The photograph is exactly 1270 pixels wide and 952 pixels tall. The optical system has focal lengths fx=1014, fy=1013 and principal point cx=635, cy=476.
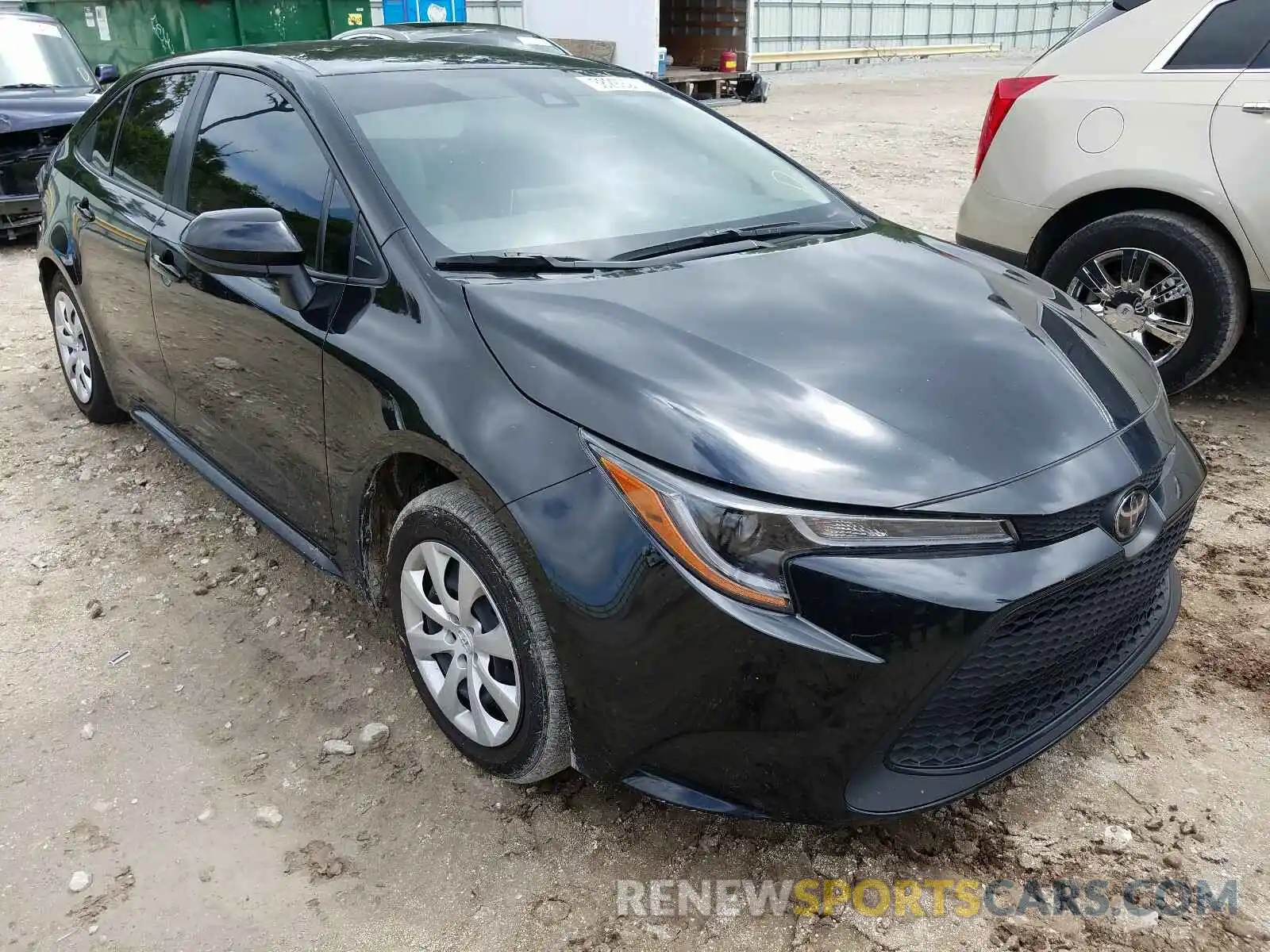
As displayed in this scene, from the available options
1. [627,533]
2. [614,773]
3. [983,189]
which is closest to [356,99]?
[627,533]

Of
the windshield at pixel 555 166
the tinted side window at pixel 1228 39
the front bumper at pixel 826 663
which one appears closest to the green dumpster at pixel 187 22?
the windshield at pixel 555 166

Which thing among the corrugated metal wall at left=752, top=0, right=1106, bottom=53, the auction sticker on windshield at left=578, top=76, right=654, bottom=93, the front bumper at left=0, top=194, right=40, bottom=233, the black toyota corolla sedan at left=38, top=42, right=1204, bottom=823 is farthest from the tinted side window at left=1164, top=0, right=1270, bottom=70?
the corrugated metal wall at left=752, top=0, right=1106, bottom=53

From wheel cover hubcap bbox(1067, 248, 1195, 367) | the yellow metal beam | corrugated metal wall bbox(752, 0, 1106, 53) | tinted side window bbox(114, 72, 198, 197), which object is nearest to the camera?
tinted side window bbox(114, 72, 198, 197)

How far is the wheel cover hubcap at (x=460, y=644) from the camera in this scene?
2211 mm

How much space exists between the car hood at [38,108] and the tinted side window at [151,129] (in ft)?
15.8

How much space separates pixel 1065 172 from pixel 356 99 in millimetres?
3029

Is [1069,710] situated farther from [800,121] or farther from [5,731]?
[800,121]

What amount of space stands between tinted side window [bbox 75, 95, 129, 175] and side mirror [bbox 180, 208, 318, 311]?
171cm

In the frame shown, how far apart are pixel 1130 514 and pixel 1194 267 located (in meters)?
2.58

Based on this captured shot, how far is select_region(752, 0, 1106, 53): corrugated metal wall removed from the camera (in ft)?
85.1

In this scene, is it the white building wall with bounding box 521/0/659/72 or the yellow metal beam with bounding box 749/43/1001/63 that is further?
the yellow metal beam with bounding box 749/43/1001/63

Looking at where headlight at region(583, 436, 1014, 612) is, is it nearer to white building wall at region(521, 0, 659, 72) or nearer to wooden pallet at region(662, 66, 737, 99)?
white building wall at region(521, 0, 659, 72)

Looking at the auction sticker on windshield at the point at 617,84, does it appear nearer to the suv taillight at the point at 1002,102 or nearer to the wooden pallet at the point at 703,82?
the suv taillight at the point at 1002,102

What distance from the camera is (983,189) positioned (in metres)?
4.64
